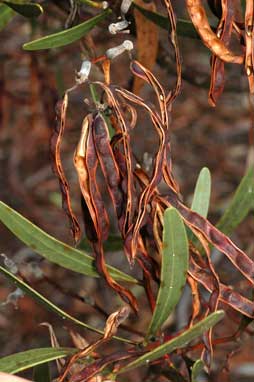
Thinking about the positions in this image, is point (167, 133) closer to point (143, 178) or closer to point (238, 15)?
point (143, 178)

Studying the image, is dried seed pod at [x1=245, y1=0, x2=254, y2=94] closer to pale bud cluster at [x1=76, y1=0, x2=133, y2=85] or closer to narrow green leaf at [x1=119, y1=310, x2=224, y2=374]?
pale bud cluster at [x1=76, y1=0, x2=133, y2=85]

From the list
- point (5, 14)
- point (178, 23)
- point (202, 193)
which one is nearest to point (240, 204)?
point (202, 193)

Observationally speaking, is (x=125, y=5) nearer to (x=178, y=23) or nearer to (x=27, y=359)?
(x=178, y=23)

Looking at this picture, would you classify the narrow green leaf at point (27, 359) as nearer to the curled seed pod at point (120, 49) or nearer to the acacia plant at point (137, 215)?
the acacia plant at point (137, 215)

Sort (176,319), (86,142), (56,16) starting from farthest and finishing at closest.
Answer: (176,319) → (56,16) → (86,142)

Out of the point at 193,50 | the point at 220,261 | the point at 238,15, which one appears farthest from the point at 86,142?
the point at 193,50

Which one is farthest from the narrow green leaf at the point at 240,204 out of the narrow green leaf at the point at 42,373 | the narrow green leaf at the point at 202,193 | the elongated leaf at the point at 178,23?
the narrow green leaf at the point at 42,373

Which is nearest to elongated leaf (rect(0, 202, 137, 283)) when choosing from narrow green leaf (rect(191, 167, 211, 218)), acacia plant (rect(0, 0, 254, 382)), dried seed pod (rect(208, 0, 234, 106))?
acacia plant (rect(0, 0, 254, 382))
